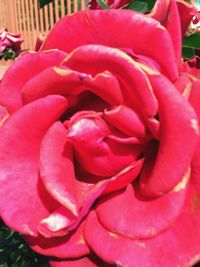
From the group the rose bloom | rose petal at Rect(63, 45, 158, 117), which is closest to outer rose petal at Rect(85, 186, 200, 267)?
the rose bloom

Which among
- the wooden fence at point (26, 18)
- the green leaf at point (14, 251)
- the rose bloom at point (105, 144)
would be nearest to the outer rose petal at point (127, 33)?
the rose bloom at point (105, 144)

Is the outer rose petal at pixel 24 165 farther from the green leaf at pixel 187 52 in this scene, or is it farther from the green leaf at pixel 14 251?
the green leaf at pixel 14 251

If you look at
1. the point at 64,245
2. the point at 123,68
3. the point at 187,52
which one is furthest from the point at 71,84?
the point at 187,52

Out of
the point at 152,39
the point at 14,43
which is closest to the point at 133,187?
the point at 152,39

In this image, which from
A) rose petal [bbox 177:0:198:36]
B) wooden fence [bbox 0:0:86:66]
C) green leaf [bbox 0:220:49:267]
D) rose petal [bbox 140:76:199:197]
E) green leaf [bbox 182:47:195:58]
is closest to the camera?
rose petal [bbox 140:76:199:197]

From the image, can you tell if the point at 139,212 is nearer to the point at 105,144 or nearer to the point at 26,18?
the point at 105,144

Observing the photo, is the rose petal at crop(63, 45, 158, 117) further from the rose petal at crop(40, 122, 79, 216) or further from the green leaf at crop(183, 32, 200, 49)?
the green leaf at crop(183, 32, 200, 49)
